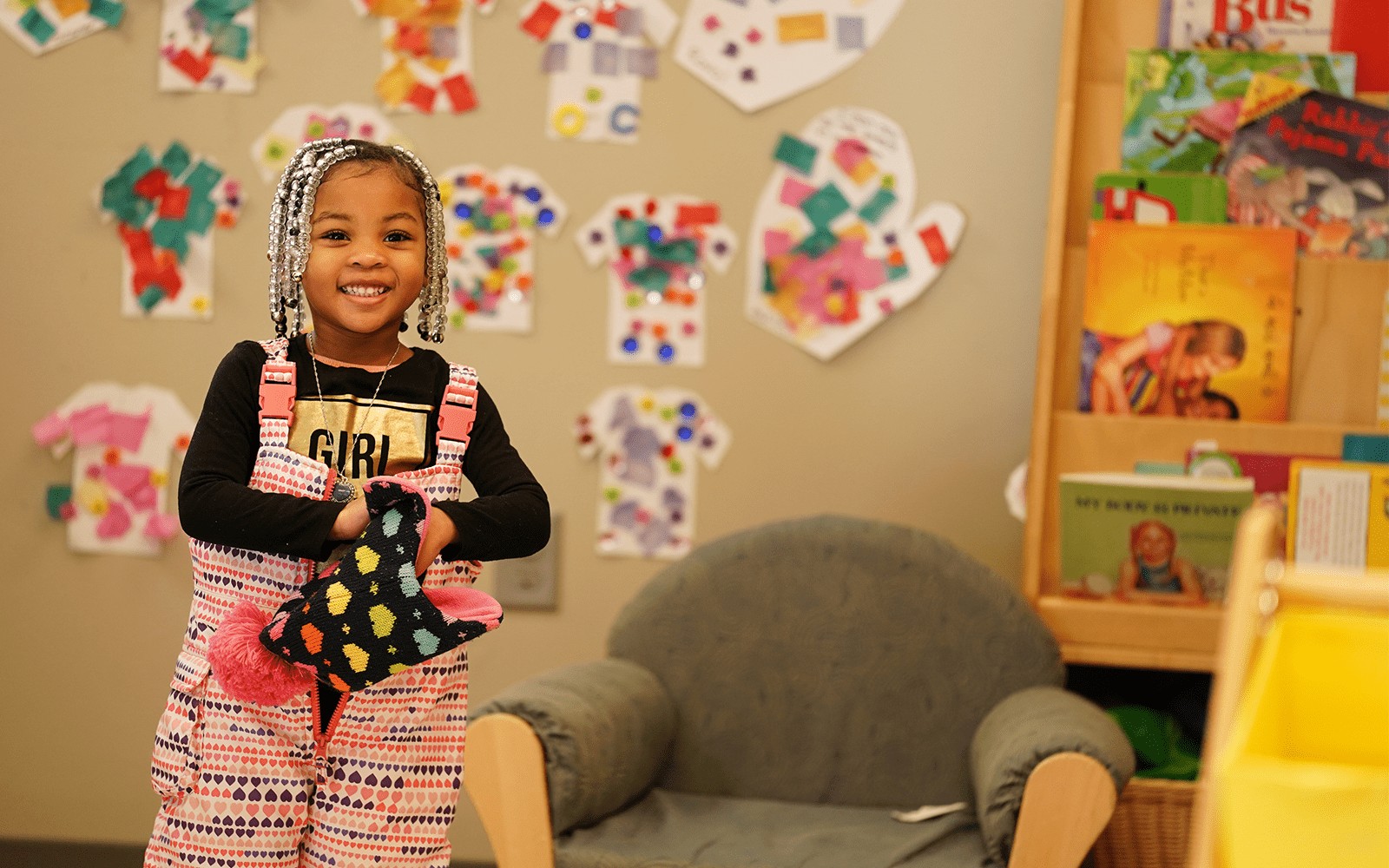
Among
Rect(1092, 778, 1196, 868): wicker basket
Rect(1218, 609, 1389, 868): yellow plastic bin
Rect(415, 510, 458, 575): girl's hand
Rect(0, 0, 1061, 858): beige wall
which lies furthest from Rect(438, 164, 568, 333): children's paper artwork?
Rect(1218, 609, 1389, 868): yellow plastic bin

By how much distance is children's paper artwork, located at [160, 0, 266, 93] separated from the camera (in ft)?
7.58

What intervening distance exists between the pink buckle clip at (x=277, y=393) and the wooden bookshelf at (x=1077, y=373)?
130 centimetres

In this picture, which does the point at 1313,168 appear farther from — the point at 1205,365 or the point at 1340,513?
the point at 1340,513

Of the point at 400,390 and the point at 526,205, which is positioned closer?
the point at 400,390

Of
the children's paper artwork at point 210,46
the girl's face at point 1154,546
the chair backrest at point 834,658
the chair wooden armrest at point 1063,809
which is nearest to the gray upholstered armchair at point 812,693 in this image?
the chair backrest at point 834,658

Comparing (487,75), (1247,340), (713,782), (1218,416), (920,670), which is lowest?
(713,782)

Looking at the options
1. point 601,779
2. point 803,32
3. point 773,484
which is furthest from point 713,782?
point 803,32

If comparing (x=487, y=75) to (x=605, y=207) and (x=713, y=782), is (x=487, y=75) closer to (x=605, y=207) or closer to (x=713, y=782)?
(x=605, y=207)

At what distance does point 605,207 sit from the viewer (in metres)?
2.29

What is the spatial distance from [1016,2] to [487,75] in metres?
1.00

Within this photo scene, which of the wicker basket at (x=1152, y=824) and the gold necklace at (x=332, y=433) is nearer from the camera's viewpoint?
the gold necklace at (x=332, y=433)

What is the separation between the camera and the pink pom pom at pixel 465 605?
1.01 metres

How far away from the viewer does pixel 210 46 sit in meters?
2.32

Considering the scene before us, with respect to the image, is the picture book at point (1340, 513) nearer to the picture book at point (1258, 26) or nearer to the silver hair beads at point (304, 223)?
the picture book at point (1258, 26)
